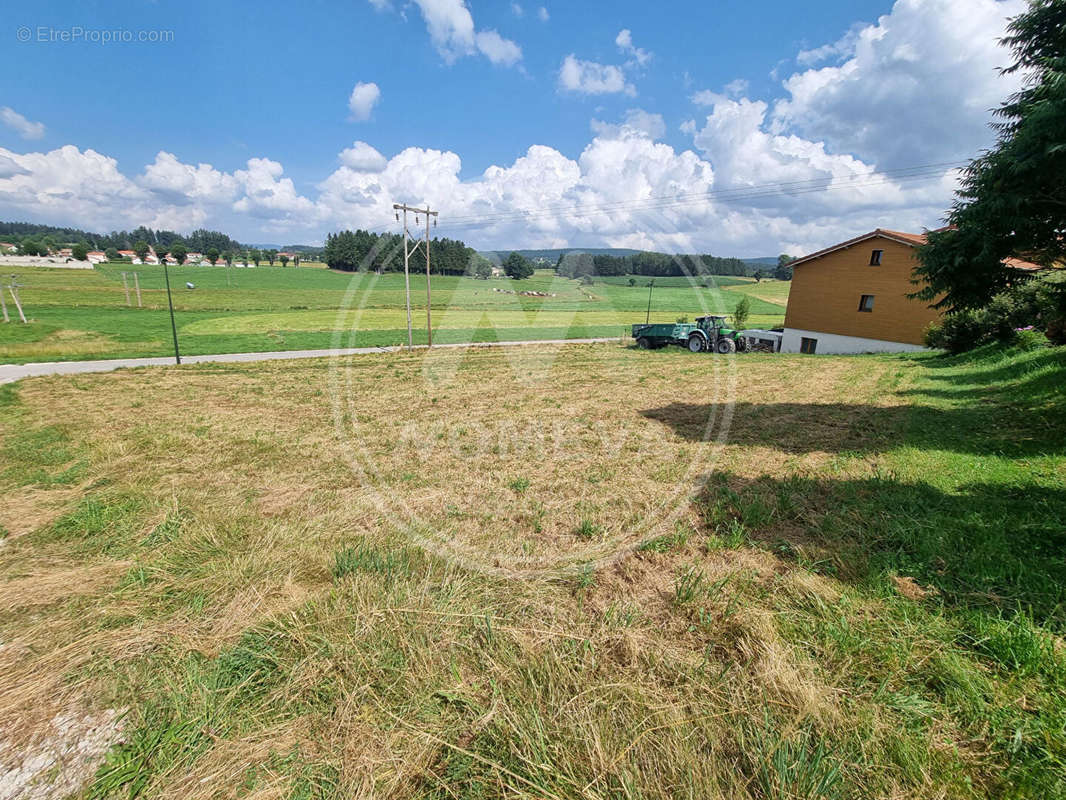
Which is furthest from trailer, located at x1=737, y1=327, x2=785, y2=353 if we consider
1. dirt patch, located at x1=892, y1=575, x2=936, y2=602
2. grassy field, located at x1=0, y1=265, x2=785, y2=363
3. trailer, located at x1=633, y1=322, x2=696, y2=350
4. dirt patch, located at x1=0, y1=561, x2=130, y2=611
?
dirt patch, located at x1=0, y1=561, x2=130, y2=611

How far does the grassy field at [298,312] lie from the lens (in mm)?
24516

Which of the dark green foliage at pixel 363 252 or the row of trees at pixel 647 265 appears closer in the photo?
the row of trees at pixel 647 265

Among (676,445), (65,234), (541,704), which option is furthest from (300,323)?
(65,234)

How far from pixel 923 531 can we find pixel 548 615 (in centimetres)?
405

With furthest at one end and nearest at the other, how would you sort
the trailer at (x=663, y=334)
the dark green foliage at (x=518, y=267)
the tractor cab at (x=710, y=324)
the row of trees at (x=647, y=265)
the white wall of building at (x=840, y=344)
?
the dark green foliage at (x=518, y=267) < the white wall of building at (x=840, y=344) < the trailer at (x=663, y=334) < the tractor cab at (x=710, y=324) < the row of trees at (x=647, y=265)

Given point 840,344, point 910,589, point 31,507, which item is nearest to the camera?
point 910,589

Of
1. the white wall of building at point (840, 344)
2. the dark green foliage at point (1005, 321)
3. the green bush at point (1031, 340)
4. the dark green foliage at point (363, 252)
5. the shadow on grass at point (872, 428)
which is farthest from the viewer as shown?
the dark green foliage at point (363, 252)

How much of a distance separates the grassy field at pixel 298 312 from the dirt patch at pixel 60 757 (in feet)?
29.5

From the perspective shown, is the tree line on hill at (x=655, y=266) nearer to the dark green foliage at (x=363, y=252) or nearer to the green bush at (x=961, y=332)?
the green bush at (x=961, y=332)

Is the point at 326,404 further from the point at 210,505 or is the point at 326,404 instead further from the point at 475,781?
the point at 475,781

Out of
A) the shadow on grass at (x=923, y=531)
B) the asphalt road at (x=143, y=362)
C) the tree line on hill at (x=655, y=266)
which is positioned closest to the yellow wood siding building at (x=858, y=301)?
the tree line on hill at (x=655, y=266)

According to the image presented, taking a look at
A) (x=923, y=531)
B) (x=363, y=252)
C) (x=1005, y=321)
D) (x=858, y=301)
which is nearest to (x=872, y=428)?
(x=923, y=531)

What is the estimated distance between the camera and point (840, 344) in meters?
30.1

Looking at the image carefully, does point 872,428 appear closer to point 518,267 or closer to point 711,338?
point 711,338
